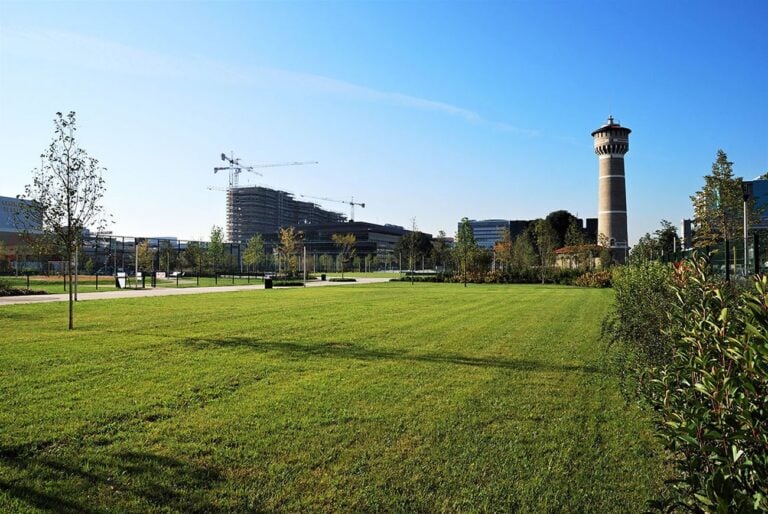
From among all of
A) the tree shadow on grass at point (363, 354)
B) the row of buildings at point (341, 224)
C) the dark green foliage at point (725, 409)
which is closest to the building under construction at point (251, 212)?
the row of buildings at point (341, 224)

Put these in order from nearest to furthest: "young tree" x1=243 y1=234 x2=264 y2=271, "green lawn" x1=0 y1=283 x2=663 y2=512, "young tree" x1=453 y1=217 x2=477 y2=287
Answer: "green lawn" x1=0 y1=283 x2=663 y2=512 < "young tree" x1=453 y1=217 x2=477 y2=287 < "young tree" x1=243 y1=234 x2=264 y2=271

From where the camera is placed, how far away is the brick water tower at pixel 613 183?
70750 millimetres

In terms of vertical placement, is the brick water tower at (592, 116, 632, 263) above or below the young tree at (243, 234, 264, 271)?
above

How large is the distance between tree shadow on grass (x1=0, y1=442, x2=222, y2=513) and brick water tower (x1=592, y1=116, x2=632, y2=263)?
7289cm

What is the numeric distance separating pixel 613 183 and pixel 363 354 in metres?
69.7

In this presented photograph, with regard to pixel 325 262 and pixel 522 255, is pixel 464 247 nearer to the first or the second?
pixel 522 255

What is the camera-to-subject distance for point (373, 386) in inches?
285

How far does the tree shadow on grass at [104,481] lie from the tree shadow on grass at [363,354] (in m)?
4.83

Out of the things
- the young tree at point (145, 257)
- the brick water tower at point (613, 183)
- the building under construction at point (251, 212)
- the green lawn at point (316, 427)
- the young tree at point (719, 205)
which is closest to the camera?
the green lawn at point (316, 427)

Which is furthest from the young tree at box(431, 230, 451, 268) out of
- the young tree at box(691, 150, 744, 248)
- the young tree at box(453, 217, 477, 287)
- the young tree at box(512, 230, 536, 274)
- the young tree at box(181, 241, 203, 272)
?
the young tree at box(691, 150, 744, 248)

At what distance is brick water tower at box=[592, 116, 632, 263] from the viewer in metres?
70.8

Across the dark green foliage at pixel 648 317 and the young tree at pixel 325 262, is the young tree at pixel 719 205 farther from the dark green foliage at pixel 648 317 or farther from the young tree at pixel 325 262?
the young tree at pixel 325 262

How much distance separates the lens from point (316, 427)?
549 centimetres

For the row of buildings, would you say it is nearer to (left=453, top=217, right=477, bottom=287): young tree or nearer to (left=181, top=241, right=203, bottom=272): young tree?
(left=181, top=241, right=203, bottom=272): young tree
